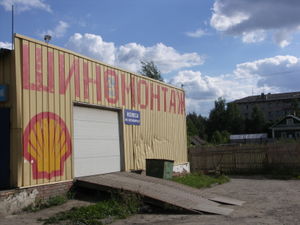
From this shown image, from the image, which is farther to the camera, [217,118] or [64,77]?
[217,118]

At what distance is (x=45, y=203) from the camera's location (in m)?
9.67

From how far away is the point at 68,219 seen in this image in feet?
26.6

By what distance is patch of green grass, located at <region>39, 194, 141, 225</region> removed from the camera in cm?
798

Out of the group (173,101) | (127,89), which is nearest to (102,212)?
(127,89)

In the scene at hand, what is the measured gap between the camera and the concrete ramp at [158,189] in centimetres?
943

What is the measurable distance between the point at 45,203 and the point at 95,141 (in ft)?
11.2

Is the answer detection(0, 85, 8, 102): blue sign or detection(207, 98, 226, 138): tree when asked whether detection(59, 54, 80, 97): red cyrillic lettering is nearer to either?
detection(0, 85, 8, 102): blue sign

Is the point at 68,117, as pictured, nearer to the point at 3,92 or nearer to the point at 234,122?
the point at 3,92

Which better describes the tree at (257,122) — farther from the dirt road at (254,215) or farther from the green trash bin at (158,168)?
the dirt road at (254,215)

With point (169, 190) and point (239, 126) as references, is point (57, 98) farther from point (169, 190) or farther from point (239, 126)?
point (239, 126)

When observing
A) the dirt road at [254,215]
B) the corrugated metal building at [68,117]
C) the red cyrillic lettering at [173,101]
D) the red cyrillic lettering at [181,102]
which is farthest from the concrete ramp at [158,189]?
the red cyrillic lettering at [181,102]

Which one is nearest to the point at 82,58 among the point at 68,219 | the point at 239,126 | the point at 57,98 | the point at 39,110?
the point at 57,98

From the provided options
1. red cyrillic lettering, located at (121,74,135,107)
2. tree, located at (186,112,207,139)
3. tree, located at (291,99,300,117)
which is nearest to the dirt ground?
red cyrillic lettering, located at (121,74,135,107)

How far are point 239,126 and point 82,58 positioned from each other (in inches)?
3151
